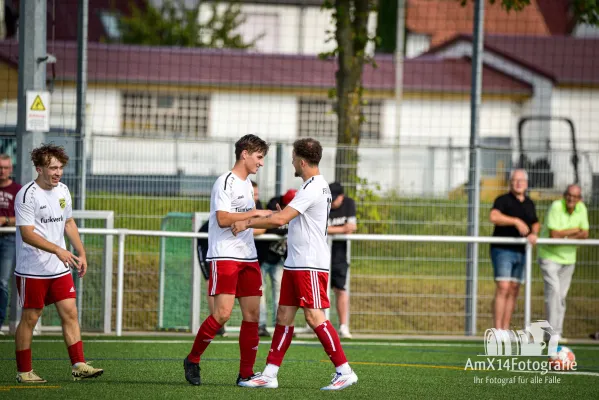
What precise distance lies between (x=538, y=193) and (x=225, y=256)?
7320 millimetres

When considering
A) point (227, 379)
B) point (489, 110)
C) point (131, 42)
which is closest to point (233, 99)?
point (489, 110)

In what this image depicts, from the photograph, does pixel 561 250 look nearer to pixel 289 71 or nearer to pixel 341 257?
pixel 341 257

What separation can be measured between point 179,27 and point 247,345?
33.8 metres

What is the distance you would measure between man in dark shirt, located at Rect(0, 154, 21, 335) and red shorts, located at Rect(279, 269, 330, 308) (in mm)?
4905

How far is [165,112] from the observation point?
29.9 m

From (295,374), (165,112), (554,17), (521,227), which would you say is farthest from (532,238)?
(554,17)

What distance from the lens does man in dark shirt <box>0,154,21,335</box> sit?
11.9 metres

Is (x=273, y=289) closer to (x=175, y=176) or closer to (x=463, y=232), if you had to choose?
(x=175, y=176)

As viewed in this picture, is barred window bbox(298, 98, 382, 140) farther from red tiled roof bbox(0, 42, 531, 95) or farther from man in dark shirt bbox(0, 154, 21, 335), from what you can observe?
man in dark shirt bbox(0, 154, 21, 335)

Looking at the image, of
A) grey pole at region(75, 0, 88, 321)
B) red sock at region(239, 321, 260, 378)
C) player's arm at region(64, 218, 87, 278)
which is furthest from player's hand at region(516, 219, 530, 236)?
player's arm at region(64, 218, 87, 278)

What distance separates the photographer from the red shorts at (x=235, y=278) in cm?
809

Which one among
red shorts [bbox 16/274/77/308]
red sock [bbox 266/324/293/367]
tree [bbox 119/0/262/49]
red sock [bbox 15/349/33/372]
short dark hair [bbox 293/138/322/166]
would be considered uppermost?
tree [bbox 119/0/262/49]

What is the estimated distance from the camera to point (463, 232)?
45.8 feet

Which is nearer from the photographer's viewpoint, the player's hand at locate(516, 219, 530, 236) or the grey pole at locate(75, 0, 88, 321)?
the player's hand at locate(516, 219, 530, 236)
